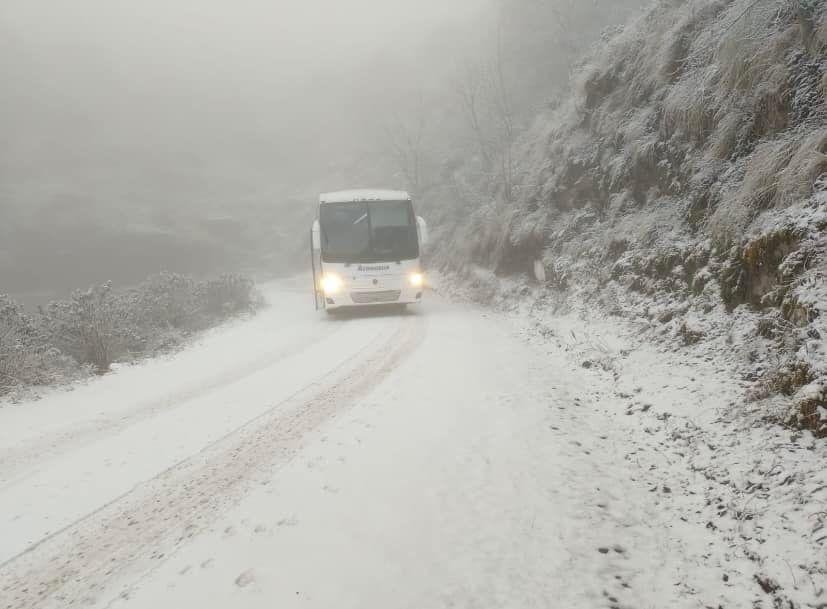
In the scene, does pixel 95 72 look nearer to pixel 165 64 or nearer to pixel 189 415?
pixel 165 64

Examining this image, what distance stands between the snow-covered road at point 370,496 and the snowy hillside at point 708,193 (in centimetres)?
80

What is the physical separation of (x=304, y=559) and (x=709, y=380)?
150 inches

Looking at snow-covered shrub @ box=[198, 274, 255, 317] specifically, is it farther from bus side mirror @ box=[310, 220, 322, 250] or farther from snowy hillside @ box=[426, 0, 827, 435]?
snowy hillside @ box=[426, 0, 827, 435]

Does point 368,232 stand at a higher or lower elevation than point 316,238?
higher

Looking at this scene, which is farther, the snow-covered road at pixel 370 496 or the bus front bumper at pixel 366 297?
Result: the bus front bumper at pixel 366 297

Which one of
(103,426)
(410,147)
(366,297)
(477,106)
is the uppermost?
Result: (477,106)

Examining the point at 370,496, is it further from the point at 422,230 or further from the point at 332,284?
the point at 422,230

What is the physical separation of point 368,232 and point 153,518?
28.9 ft

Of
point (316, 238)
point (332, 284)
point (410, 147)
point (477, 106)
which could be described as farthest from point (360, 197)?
point (477, 106)

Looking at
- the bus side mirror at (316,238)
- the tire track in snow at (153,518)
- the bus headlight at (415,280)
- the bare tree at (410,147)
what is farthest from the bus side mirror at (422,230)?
the bare tree at (410,147)

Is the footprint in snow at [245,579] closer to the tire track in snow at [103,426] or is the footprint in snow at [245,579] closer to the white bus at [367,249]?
the tire track in snow at [103,426]

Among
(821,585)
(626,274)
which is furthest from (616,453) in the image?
(626,274)

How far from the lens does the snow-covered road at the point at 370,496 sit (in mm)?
2582

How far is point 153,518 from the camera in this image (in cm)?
339
